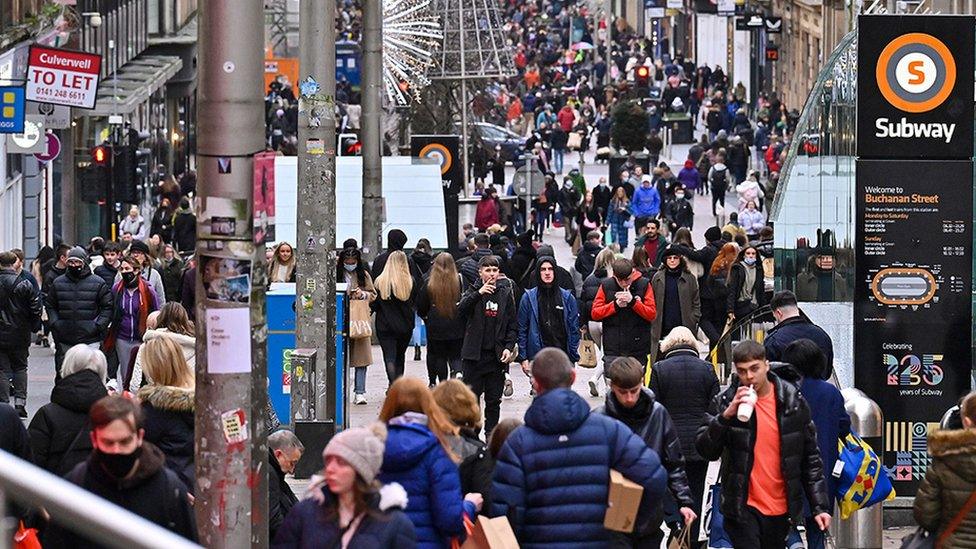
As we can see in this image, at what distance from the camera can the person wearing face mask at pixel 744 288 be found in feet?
70.4

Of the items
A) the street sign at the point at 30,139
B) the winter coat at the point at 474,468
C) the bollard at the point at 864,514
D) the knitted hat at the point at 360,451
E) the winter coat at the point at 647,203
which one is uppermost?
the street sign at the point at 30,139

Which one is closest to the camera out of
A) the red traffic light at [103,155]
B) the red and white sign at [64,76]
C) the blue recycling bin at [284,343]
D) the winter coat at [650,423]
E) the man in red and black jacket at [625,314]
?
the winter coat at [650,423]

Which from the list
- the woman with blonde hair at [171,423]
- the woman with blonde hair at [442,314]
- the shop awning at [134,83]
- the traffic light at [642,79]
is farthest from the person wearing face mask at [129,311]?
the traffic light at [642,79]

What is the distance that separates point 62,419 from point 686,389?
3756 mm

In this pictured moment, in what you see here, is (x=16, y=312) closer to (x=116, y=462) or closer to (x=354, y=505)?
(x=116, y=462)

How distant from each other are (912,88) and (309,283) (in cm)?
495

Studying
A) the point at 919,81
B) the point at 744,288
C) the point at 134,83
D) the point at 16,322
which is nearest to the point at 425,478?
the point at 919,81

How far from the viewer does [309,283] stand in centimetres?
1578

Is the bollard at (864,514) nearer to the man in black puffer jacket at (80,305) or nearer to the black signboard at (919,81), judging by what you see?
the black signboard at (919,81)

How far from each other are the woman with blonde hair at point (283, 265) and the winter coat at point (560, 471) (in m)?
11.9

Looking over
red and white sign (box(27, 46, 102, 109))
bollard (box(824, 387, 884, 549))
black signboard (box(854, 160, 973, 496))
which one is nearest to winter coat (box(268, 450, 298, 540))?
bollard (box(824, 387, 884, 549))

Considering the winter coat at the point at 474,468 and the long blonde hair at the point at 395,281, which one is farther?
the long blonde hair at the point at 395,281

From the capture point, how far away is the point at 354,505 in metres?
6.82

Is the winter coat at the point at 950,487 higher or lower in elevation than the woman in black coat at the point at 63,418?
lower
